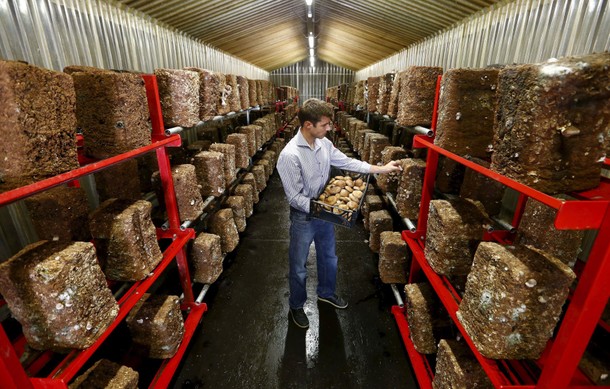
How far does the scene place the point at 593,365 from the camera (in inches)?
56.4

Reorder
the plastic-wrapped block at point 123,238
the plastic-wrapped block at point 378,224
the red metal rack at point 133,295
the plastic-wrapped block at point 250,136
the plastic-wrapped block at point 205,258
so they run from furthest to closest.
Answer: the plastic-wrapped block at point 250,136
the plastic-wrapped block at point 378,224
the plastic-wrapped block at point 205,258
the plastic-wrapped block at point 123,238
the red metal rack at point 133,295

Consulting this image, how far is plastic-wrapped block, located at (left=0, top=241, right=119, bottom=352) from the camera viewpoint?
131cm

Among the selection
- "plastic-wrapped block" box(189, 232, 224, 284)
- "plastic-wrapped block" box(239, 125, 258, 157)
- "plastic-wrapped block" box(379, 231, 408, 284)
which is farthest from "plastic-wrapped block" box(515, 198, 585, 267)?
"plastic-wrapped block" box(239, 125, 258, 157)

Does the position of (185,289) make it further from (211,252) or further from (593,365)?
(593,365)

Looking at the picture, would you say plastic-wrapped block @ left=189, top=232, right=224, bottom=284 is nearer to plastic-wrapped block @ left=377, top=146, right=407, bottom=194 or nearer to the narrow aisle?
the narrow aisle

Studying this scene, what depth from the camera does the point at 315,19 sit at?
7352mm

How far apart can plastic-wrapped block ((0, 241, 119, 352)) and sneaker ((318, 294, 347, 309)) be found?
225 cm

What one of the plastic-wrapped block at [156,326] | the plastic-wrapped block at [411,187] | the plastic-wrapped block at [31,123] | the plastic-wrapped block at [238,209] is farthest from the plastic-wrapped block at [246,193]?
the plastic-wrapped block at [31,123]

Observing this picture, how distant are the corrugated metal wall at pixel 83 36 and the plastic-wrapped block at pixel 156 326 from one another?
2.11 metres

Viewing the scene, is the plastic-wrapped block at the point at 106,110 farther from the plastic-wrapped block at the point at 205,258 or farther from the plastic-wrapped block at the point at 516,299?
the plastic-wrapped block at the point at 516,299

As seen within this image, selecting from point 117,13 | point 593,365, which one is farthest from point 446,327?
point 117,13

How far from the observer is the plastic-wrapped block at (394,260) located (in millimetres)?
3043

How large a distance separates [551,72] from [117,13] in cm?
419

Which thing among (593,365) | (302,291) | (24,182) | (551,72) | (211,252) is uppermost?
(551,72)
